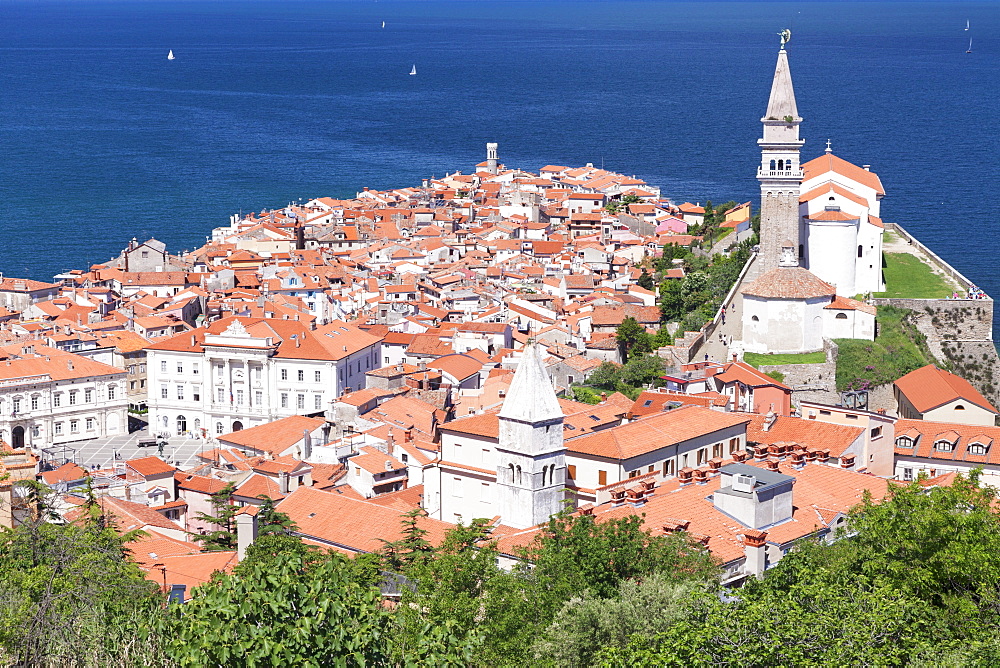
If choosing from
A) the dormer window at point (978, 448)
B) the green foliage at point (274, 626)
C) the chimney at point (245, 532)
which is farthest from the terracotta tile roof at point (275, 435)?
the green foliage at point (274, 626)

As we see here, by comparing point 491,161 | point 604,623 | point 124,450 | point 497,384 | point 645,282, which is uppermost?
point 491,161

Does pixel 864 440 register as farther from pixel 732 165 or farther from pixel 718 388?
pixel 732 165

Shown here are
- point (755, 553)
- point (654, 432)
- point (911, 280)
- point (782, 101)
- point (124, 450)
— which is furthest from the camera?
point (911, 280)

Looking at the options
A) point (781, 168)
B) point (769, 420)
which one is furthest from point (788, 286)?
point (769, 420)

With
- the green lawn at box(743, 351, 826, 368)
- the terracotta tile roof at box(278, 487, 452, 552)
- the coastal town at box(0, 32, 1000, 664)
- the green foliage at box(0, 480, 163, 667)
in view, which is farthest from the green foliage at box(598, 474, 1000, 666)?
the green lawn at box(743, 351, 826, 368)

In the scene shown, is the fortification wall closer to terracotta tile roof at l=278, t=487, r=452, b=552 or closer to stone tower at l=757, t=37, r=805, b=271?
stone tower at l=757, t=37, r=805, b=271

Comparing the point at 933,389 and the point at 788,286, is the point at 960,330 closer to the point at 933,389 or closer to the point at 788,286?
the point at 933,389
